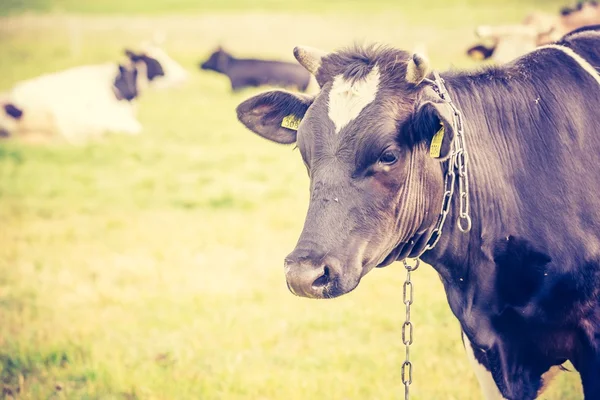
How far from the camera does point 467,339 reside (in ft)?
12.6

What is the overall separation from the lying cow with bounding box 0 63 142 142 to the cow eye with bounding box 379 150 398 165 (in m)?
12.3

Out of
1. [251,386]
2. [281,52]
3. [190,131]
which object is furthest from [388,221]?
[281,52]

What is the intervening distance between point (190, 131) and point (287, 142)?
1086 centimetres

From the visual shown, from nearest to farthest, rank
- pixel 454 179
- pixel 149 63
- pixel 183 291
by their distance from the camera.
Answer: pixel 454 179 < pixel 183 291 < pixel 149 63

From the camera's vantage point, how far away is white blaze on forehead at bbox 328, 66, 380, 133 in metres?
3.14

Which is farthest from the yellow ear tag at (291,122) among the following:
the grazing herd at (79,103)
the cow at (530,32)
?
the grazing herd at (79,103)

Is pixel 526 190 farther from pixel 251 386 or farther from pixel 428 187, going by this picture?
pixel 251 386

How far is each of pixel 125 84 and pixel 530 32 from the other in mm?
10409

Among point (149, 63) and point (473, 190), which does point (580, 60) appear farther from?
point (149, 63)

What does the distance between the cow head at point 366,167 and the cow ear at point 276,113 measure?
299mm

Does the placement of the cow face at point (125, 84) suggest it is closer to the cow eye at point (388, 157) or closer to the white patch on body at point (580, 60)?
the white patch on body at point (580, 60)

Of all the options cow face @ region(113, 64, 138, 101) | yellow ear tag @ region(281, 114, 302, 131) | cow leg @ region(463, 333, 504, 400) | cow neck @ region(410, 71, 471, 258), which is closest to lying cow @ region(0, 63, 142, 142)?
cow face @ region(113, 64, 138, 101)

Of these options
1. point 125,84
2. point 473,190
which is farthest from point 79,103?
point 473,190

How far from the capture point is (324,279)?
2.96 meters
